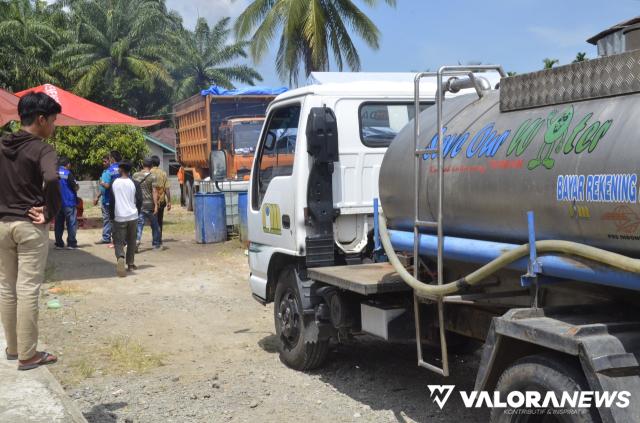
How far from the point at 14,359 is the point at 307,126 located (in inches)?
115

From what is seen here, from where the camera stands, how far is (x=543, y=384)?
332cm

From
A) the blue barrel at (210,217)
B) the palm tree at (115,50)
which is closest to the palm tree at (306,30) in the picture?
the blue barrel at (210,217)

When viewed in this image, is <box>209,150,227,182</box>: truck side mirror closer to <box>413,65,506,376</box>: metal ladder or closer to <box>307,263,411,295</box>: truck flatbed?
<box>307,263,411,295</box>: truck flatbed

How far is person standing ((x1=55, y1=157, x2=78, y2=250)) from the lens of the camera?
13930mm

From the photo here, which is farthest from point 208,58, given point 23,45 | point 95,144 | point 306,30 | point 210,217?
point 210,217

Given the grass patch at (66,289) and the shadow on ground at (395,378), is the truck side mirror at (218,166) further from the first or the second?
the grass patch at (66,289)

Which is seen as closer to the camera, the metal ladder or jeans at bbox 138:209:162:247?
the metal ladder

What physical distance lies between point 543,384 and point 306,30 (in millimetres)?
22050

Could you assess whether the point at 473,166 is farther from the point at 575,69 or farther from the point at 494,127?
the point at 575,69

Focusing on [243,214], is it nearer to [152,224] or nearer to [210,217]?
[210,217]

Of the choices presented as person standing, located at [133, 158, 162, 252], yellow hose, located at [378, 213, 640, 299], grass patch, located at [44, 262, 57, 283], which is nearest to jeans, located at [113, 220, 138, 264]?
grass patch, located at [44, 262, 57, 283]

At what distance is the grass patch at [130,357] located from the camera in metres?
6.73
